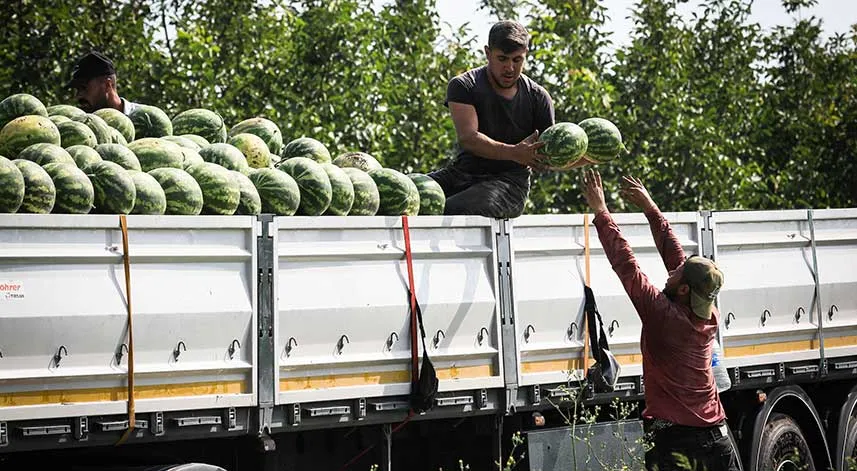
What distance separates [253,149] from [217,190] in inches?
50.3

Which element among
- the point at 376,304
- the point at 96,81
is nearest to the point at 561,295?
the point at 376,304

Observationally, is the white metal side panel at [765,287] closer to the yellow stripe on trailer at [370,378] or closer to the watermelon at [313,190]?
the yellow stripe on trailer at [370,378]

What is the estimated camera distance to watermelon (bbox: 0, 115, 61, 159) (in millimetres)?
8195

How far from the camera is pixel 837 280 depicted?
11086 mm

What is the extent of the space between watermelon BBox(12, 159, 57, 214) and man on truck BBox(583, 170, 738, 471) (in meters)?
Result: 3.26

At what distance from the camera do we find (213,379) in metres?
7.21

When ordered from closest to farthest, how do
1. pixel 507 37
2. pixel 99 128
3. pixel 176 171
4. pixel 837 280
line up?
pixel 176 171
pixel 99 128
pixel 507 37
pixel 837 280

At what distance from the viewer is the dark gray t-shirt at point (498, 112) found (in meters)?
9.57

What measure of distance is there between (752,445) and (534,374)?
2445 millimetres

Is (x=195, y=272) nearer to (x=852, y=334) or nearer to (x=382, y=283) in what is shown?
(x=382, y=283)

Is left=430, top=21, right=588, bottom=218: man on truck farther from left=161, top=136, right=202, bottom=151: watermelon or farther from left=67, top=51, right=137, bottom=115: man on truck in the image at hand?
left=67, top=51, right=137, bottom=115: man on truck

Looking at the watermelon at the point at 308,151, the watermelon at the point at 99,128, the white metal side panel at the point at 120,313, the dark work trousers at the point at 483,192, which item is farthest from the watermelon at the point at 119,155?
the dark work trousers at the point at 483,192

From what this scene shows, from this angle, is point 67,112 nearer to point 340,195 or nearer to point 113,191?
point 113,191

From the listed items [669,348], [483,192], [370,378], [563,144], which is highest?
[563,144]
